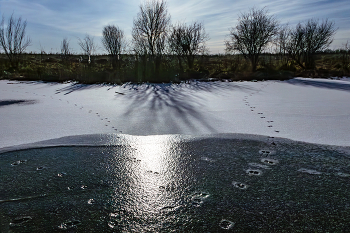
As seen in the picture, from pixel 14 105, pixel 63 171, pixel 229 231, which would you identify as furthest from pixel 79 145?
pixel 14 105

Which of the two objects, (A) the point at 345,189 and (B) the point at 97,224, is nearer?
(B) the point at 97,224

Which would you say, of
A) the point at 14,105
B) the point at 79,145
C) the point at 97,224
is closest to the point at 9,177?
the point at 79,145

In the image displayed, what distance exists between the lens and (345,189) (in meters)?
2.21

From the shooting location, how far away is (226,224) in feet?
5.76

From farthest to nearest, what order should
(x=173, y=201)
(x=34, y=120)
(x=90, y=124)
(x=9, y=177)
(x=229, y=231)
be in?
(x=34, y=120) → (x=90, y=124) → (x=9, y=177) → (x=173, y=201) → (x=229, y=231)

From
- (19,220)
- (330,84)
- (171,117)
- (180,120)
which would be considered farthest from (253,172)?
(330,84)

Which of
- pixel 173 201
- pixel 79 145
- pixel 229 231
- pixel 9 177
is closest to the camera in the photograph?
pixel 229 231

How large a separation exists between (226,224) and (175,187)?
0.64m

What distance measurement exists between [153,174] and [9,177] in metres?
1.36

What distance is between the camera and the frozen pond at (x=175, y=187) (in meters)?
1.78

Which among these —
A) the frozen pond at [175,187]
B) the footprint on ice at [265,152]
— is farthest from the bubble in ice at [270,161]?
the footprint on ice at [265,152]

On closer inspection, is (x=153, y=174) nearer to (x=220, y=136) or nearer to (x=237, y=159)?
(x=237, y=159)

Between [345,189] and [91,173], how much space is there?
230cm

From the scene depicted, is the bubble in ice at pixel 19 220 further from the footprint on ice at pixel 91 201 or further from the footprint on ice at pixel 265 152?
the footprint on ice at pixel 265 152
